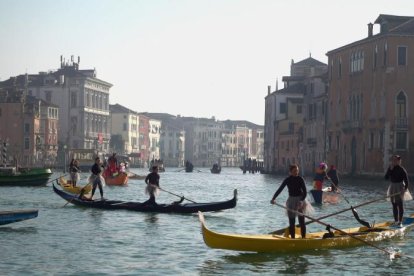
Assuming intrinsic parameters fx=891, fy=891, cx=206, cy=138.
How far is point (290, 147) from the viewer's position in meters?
89.6

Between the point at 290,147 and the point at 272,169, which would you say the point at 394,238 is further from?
the point at 272,169

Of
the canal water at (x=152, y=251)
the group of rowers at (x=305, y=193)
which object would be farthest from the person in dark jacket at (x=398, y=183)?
the canal water at (x=152, y=251)

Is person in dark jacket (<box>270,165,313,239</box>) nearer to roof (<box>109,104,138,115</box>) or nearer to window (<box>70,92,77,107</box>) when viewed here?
window (<box>70,92,77,107</box>)

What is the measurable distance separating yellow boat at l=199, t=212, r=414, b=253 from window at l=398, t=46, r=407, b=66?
43415 mm

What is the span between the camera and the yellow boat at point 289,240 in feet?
49.2

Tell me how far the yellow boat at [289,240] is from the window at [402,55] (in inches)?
1709

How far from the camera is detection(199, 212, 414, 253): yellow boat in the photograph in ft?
49.2

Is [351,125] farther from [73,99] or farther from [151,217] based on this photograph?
[73,99]

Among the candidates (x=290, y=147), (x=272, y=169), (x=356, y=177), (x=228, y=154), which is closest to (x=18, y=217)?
(x=356, y=177)

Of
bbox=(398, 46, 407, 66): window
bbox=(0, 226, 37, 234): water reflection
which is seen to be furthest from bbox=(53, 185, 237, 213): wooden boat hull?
bbox=(398, 46, 407, 66): window

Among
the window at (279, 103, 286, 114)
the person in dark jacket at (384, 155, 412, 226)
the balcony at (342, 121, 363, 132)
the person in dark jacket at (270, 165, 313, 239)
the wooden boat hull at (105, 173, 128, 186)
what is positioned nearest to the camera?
the person in dark jacket at (270, 165, 313, 239)

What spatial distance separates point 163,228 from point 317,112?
58835mm

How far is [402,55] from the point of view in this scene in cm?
6022

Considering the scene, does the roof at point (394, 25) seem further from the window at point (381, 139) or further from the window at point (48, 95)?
the window at point (48, 95)
